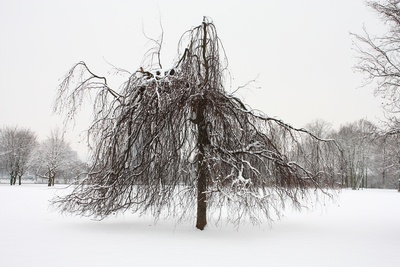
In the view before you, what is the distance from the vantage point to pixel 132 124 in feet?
28.1

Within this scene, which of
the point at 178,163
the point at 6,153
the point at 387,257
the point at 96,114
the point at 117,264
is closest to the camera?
the point at 117,264

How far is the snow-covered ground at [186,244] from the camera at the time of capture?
6.03 m

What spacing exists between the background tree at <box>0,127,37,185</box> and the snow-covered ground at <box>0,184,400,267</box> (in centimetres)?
4297

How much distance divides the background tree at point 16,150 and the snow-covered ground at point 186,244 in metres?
43.0

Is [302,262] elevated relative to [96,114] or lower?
lower

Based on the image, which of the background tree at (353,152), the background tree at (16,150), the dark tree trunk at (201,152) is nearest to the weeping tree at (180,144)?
the dark tree trunk at (201,152)

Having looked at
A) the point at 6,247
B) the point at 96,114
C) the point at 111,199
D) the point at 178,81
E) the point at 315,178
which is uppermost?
the point at 178,81

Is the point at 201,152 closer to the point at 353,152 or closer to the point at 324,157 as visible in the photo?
the point at 324,157

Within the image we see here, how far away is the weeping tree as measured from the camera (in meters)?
8.30

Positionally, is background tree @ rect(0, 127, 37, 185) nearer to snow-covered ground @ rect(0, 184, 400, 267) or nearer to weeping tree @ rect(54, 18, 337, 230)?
snow-covered ground @ rect(0, 184, 400, 267)

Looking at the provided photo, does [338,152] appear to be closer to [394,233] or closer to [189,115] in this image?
[394,233]

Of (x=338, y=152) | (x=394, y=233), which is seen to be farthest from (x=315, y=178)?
(x=394, y=233)

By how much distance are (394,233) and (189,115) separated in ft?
20.1

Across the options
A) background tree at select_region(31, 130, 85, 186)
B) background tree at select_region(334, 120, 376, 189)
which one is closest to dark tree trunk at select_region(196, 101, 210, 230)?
background tree at select_region(334, 120, 376, 189)
